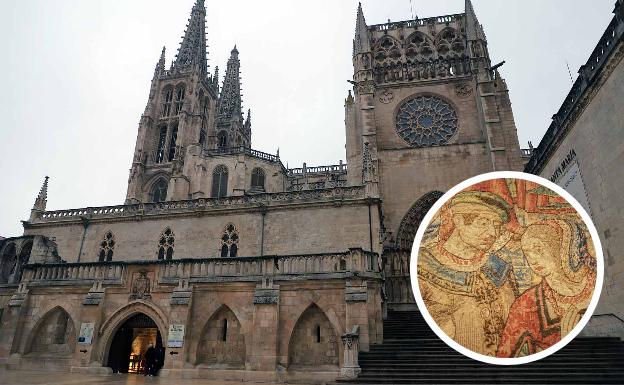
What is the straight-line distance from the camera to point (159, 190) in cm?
4619

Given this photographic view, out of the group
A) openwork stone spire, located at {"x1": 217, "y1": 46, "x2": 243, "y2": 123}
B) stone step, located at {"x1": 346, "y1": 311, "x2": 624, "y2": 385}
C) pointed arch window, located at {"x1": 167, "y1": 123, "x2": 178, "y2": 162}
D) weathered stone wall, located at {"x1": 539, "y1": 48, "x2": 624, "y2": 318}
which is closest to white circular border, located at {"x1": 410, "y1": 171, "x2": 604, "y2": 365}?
stone step, located at {"x1": 346, "y1": 311, "x2": 624, "y2": 385}

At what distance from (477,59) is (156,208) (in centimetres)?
2561

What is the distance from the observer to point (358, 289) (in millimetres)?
13422

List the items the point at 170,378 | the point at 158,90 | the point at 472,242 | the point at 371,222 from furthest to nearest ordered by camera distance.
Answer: the point at 158,90, the point at 371,222, the point at 170,378, the point at 472,242

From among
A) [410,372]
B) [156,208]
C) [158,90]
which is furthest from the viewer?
[158,90]

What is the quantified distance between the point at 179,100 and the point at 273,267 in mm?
43689

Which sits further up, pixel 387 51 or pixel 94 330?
pixel 387 51

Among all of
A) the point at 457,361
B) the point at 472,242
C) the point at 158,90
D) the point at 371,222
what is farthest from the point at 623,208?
the point at 158,90

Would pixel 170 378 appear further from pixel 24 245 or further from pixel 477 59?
pixel 477 59

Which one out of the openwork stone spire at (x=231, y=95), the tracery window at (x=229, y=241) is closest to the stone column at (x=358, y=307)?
the tracery window at (x=229, y=241)

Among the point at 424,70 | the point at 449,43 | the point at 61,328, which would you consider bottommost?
the point at 61,328

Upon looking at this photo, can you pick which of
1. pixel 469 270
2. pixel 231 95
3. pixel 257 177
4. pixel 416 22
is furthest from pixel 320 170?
pixel 469 270

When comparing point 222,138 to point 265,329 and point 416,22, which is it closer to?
point 416,22

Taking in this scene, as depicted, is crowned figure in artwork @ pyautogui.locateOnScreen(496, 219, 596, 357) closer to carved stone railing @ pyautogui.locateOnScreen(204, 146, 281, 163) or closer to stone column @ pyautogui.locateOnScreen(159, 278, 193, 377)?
stone column @ pyautogui.locateOnScreen(159, 278, 193, 377)
